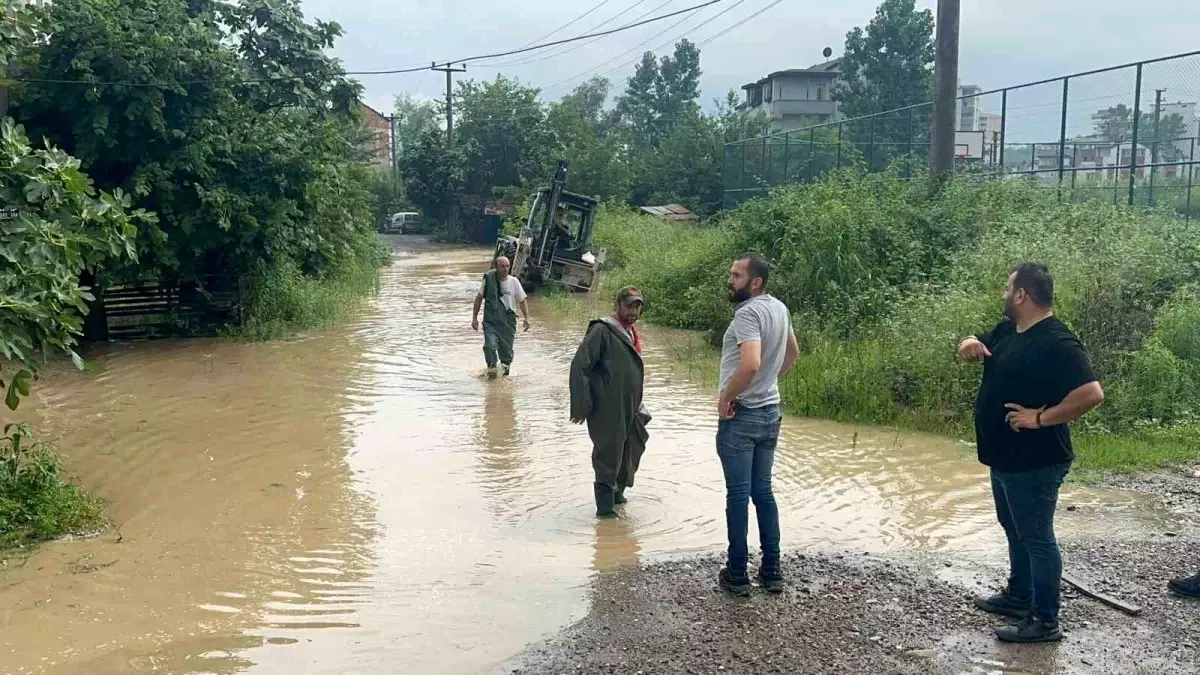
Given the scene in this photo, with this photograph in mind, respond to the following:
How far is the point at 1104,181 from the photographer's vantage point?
64.5 ft

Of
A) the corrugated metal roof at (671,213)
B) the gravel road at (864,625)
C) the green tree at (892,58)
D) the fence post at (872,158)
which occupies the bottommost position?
the gravel road at (864,625)

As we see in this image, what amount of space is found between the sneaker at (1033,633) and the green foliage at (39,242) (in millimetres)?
5670

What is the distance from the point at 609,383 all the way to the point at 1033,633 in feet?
10.4

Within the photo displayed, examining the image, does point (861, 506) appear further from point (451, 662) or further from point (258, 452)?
point (258, 452)

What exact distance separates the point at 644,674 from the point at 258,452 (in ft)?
20.0

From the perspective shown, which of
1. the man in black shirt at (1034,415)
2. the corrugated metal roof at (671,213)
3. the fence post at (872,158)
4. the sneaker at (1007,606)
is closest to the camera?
the man in black shirt at (1034,415)

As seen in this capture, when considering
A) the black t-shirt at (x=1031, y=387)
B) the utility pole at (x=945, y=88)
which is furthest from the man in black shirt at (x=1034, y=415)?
the utility pole at (x=945, y=88)

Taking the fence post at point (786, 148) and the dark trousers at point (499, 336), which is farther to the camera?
the fence post at point (786, 148)

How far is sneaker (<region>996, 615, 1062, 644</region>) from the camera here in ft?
15.9

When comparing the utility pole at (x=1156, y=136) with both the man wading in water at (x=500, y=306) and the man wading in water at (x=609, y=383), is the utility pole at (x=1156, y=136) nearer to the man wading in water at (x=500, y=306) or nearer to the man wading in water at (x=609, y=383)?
the man wading in water at (x=500, y=306)

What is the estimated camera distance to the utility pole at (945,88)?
51.5 ft

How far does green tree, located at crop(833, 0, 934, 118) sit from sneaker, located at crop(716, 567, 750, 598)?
54832 mm

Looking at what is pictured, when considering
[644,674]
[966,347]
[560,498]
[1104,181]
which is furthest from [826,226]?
[644,674]

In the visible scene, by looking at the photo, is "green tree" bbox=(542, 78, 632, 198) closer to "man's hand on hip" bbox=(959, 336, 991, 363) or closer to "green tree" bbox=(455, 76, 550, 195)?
"green tree" bbox=(455, 76, 550, 195)
